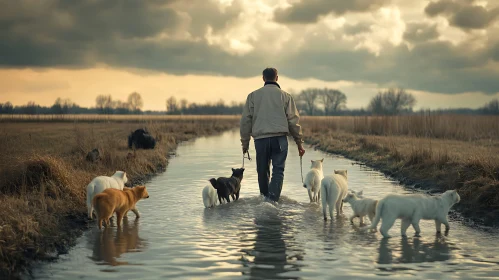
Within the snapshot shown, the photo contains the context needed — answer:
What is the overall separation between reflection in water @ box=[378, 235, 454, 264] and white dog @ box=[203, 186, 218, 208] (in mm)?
4115

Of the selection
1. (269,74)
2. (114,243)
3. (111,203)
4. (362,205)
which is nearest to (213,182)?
(269,74)

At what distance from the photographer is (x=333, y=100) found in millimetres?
156250

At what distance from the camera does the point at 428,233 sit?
29.2ft

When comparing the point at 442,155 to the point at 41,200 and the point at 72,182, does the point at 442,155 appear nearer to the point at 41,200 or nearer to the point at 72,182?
the point at 72,182

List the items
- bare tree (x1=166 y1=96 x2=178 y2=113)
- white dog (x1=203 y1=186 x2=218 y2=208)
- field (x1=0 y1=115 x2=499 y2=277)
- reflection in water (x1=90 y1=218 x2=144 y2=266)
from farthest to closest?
1. bare tree (x1=166 y1=96 x2=178 y2=113)
2. white dog (x1=203 y1=186 x2=218 y2=208)
3. field (x1=0 y1=115 x2=499 y2=277)
4. reflection in water (x1=90 y1=218 x2=144 y2=266)

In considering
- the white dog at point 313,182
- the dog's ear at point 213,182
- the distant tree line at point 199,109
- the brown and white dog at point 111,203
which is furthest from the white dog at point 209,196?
the distant tree line at point 199,109

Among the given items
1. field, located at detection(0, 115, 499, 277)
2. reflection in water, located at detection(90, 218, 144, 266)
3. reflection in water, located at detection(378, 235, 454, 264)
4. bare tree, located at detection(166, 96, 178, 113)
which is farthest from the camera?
bare tree, located at detection(166, 96, 178, 113)

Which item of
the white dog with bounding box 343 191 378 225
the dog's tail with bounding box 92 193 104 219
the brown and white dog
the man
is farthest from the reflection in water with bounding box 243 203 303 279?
the dog's tail with bounding box 92 193 104 219

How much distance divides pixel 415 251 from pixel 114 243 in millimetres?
4459

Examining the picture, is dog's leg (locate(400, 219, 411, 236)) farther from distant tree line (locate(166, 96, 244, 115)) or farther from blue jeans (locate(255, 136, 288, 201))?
distant tree line (locate(166, 96, 244, 115))

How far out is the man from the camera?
10789 millimetres

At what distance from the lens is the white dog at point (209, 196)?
36.5 ft

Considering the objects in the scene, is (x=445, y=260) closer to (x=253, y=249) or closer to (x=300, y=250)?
(x=300, y=250)

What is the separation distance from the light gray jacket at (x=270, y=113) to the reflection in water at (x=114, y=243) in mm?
3138
